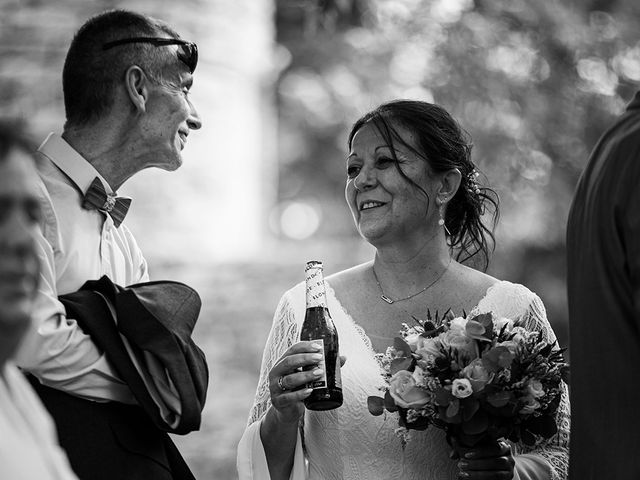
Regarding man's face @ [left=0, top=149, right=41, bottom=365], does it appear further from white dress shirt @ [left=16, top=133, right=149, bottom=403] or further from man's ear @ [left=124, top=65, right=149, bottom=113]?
man's ear @ [left=124, top=65, right=149, bottom=113]

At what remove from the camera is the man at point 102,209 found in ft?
13.5

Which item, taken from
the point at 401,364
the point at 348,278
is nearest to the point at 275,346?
the point at 348,278

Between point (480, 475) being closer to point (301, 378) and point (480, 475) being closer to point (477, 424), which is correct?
point (477, 424)

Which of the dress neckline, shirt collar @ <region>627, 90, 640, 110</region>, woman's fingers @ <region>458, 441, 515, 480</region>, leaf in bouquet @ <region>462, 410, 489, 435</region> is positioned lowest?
woman's fingers @ <region>458, 441, 515, 480</region>

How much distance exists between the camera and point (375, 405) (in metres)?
4.52

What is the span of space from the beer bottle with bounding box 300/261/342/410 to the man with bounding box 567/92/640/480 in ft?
3.41

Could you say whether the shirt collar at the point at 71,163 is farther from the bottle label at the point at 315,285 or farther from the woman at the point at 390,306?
the woman at the point at 390,306

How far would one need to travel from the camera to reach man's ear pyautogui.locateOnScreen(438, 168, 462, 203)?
5375mm

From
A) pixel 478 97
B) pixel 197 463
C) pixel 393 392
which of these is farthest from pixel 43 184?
pixel 478 97

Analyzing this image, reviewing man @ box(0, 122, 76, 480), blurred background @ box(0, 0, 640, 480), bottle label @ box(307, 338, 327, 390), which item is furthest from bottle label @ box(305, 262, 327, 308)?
blurred background @ box(0, 0, 640, 480)

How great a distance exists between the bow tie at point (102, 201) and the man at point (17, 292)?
1730 millimetres

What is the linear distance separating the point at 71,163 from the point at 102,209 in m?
0.21

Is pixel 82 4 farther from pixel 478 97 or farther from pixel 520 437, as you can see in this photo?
pixel 520 437

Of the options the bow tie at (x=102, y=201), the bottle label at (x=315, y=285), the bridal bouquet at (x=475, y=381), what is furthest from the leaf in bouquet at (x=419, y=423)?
the bow tie at (x=102, y=201)
